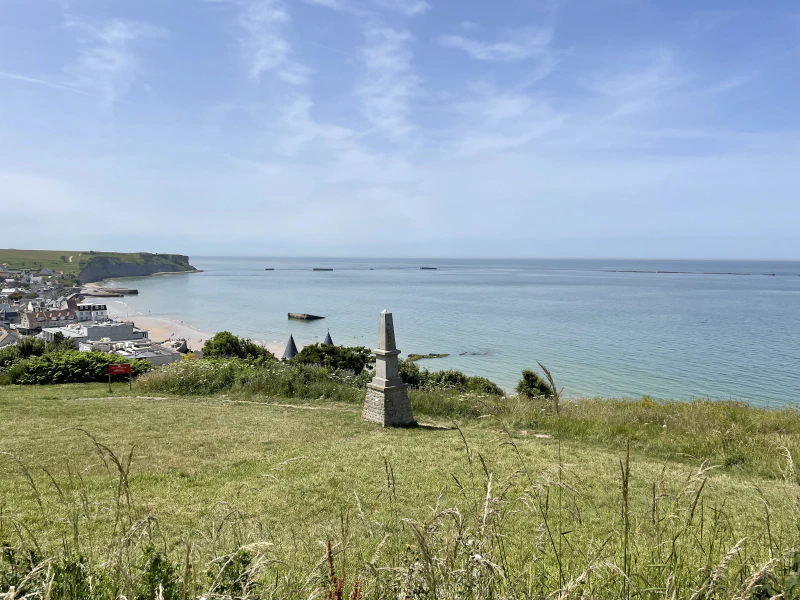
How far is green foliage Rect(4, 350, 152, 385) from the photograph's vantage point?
1789 centimetres

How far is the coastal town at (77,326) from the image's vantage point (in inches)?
1403

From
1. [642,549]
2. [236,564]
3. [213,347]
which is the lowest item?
[213,347]

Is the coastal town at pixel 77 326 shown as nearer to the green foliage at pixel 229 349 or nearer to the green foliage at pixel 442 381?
the green foliage at pixel 229 349

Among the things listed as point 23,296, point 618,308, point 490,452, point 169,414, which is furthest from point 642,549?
point 23,296

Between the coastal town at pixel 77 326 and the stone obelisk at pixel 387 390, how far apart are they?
507 inches

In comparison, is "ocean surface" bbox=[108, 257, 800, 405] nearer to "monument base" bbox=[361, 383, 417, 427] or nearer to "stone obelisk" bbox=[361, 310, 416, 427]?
"monument base" bbox=[361, 383, 417, 427]

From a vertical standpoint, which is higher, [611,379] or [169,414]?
[169,414]

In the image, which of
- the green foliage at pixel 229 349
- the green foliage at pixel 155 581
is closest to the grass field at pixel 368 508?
the green foliage at pixel 155 581

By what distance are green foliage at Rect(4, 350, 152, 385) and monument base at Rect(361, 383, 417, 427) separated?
12.1 metres

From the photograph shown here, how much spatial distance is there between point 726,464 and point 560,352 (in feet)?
106

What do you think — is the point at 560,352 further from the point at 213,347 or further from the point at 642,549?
the point at 642,549

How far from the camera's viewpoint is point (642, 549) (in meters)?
4.01

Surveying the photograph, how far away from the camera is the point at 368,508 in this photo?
6172 millimetres

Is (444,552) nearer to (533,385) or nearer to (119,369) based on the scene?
(119,369)
